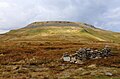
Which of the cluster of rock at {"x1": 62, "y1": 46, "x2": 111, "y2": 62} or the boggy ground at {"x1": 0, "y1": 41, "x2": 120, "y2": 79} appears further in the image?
the cluster of rock at {"x1": 62, "y1": 46, "x2": 111, "y2": 62}

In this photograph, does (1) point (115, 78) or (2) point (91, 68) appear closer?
(1) point (115, 78)

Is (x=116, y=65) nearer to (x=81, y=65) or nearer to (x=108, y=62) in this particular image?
(x=108, y=62)

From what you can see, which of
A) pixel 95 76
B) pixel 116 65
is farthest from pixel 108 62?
pixel 95 76

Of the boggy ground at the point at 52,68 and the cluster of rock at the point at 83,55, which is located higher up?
the cluster of rock at the point at 83,55

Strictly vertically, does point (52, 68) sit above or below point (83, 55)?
below

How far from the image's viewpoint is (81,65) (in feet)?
163

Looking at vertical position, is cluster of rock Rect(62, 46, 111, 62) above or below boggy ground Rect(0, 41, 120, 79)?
above

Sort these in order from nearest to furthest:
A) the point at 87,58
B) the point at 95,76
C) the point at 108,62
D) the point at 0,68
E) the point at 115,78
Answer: the point at 115,78, the point at 95,76, the point at 0,68, the point at 108,62, the point at 87,58

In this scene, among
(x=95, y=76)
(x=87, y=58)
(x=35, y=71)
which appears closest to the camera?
(x=95, y=76)

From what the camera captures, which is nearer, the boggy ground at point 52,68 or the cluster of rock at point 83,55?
the boggy ground at point 52,68

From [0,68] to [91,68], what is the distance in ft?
51.2

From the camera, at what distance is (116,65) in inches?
1937

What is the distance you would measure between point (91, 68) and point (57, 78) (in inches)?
398

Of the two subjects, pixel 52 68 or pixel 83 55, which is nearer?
pixel 52 68
